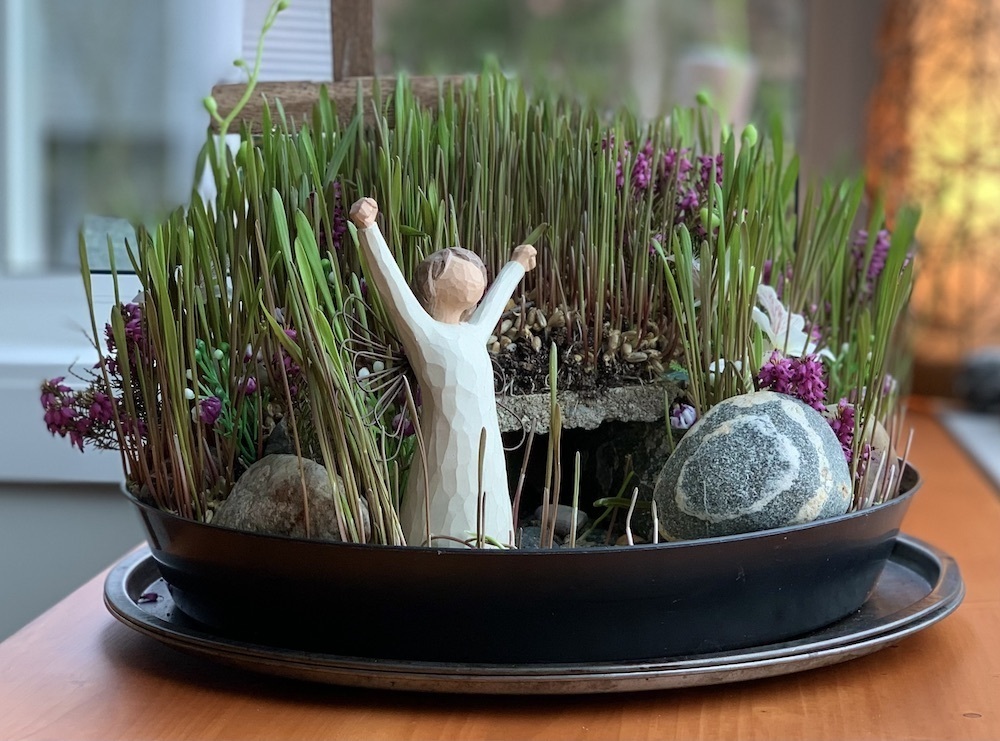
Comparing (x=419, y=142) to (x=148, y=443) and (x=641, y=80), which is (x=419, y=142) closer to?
(x=148, y=443)

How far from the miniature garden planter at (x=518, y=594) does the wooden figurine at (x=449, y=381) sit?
0.12 ft

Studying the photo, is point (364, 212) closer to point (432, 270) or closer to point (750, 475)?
point (432, 270)

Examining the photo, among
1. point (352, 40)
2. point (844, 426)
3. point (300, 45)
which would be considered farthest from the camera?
point (300, 45)

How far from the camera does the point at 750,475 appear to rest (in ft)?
1.46

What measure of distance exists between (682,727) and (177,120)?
922mm

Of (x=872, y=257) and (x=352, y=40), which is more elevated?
(x=352, y=40)

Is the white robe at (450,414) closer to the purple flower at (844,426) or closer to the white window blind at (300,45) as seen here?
the purple flower at (844,426)

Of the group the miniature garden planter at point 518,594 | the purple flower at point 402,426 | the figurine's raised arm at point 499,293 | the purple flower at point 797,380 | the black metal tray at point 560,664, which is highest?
the figurine's raised arm at point 499,293

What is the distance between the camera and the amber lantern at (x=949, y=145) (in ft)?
4.93

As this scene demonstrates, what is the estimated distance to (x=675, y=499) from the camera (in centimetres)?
46

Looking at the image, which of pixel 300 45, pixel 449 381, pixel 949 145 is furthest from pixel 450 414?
pixel 949 145

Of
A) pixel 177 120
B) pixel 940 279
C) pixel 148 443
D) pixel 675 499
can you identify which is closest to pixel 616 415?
pixel 675 499

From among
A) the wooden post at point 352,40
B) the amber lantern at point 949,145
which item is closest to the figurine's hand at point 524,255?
the wooden post at point 352,40

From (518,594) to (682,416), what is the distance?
156 millimetres
